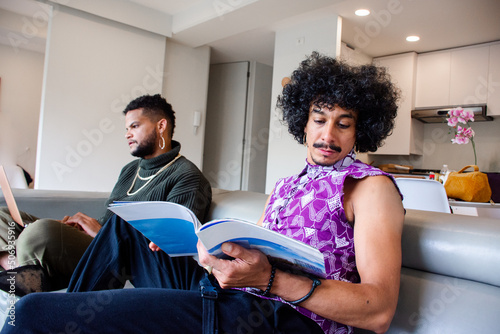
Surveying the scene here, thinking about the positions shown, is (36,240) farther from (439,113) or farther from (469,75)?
(469,75)

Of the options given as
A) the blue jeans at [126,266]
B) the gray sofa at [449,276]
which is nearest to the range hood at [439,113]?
the gray sofa at [449,276]

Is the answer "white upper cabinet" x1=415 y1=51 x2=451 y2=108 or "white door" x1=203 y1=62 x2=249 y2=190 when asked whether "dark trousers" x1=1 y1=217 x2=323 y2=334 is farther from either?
"white door" x1=203 y1=62 x2=249 y2=190

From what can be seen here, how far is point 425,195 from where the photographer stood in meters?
1.91

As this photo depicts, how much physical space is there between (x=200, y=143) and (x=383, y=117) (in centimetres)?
420

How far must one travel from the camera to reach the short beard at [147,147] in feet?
6.43

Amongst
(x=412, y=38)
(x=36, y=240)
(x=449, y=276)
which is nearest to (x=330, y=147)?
(x=449, y=276)

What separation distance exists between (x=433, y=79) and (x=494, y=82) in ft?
2.21

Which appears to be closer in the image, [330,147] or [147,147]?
[330,147]

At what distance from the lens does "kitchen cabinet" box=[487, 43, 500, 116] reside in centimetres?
413

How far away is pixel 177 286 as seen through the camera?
1.06 metres

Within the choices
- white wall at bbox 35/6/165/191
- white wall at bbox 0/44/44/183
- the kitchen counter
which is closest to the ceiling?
white wall at bbox 35/6/165/191

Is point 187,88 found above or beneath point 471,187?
above

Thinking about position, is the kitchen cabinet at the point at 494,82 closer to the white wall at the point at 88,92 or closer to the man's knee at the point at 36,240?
the white wall at the point at 88,92

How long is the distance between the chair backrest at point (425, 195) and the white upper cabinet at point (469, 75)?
9.75ft
